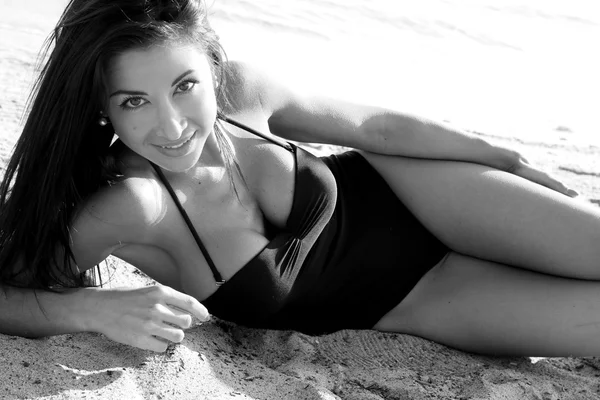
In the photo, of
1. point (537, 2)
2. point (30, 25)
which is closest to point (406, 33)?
point (537, 2)

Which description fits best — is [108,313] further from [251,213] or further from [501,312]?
[501,312]

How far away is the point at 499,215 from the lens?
2.62 meters

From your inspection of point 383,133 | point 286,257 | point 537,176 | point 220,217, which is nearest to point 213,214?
point 220,217

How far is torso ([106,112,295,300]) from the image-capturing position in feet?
7.61

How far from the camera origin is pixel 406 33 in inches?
318

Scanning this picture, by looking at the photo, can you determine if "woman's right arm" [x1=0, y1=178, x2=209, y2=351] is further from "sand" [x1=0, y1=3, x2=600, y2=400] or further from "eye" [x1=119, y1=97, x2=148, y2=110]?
"eye" [x1=119, y1=97, x2=148, y2=110]

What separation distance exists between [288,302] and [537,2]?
8.27 meters

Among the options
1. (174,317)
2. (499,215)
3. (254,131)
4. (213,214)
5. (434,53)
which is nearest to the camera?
(174,317)

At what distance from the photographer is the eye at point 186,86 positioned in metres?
2.19

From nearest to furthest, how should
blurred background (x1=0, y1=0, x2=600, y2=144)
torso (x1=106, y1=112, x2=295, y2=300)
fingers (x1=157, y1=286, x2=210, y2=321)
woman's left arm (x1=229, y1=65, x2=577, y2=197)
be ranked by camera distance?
fingers (x1=157, y1=286, x2=210, y2=321) < torso (x1=106, y1=112, x2=295, y2=300) < woman's left arm (x1=229, y1=65, x2=577, y2=197) < blurred background (x1=0, y1=0, x2=600, y2=144)

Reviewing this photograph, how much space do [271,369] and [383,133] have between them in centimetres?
84

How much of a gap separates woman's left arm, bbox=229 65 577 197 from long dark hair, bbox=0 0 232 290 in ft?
1.52

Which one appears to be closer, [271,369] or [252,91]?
[271,369]

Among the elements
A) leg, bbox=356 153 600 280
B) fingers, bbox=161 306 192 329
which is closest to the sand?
fingers, bbox=161 306 192 329
